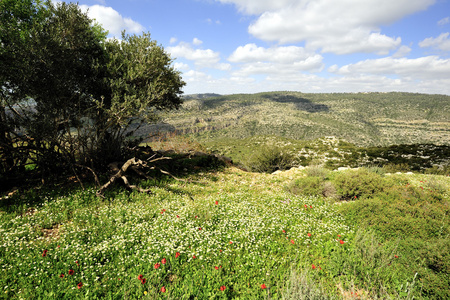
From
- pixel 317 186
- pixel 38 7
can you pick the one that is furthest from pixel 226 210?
pixel 38 7

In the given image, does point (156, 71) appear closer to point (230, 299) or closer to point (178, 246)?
point (178, 246)

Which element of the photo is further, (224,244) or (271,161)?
(271,161)

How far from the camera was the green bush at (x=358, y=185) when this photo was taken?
444 inches

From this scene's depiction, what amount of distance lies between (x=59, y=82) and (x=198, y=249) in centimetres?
990

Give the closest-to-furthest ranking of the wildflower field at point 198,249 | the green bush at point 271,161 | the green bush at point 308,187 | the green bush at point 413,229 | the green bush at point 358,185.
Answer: the wildflower field at point 198,249 < the green bush at point 413,229 < the green bush at point 358,185 < the green bush at point 308,187 < the green bush at point 271,161

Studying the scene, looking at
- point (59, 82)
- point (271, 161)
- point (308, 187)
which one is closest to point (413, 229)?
point (308, 187)

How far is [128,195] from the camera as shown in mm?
10328

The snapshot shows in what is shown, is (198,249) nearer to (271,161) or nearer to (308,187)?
(308,187)

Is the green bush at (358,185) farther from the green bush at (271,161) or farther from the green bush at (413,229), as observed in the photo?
the green bush at (271,161)

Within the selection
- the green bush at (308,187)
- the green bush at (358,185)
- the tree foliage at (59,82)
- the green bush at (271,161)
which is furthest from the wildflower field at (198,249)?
the green bush at (271,161)

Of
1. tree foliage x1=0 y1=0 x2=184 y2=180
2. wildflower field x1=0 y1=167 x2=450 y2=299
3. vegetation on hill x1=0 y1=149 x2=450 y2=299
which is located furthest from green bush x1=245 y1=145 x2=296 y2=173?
tree foliage x1=0 y1=0 x2=184 y2=180

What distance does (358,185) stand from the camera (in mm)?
11688

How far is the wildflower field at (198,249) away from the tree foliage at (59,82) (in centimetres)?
283

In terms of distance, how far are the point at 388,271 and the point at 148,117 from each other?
1276 cm
